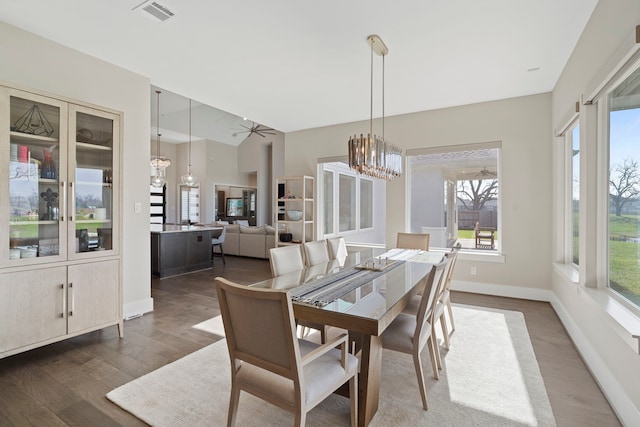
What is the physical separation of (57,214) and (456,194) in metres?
4.93

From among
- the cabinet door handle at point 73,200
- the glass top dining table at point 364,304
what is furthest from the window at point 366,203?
the cabinet door handle at point 73,200

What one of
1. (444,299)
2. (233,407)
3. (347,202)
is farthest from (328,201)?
(233,407)

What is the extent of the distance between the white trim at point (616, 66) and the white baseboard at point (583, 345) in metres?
1.95

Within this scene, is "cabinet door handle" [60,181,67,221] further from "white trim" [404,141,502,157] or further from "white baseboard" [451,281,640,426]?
"white trim" [404,141,502,157]

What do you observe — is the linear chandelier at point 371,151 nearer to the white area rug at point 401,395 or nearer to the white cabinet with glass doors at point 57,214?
the white area rug at point 401,395

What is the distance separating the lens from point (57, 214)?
2568 millimetres

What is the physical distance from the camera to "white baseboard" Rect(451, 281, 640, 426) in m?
1.77

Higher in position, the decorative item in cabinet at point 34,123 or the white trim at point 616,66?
the white trim at point 616,66

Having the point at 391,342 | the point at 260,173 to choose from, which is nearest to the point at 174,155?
the point at 260,173

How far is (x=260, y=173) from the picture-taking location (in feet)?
35.0

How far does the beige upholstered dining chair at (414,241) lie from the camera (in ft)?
13.1

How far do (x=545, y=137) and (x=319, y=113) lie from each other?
10.5ft

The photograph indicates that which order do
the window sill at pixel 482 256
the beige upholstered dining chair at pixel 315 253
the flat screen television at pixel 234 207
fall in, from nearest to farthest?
1. the beige upholstered dining chair at pixel 315 253
2. the window sill at pixel 482 256
3. the flat screen television at pixel 234 207

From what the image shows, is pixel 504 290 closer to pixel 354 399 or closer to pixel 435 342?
pixel 435 342
